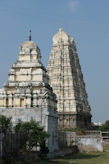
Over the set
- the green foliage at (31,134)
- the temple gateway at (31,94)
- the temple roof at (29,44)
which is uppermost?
the temple roof at (29,44)

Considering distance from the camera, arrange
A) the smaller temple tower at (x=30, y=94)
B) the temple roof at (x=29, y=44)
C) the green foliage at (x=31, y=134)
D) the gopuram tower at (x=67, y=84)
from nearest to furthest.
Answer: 1. the green foliage at (x=31, y=134)
2. the smaller temple tower at (x=30, y=94)
3. the temple roof at (x=29, y=44)
4. the gopuram tower at (x=67, y=84)

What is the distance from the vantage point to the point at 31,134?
89.6 feet

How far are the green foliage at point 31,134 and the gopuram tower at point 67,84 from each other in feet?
146

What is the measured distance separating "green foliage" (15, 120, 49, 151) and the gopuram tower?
44.5 meters

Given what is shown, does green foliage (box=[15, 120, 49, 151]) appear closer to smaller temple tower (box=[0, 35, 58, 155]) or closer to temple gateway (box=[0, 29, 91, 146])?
smaller temple tower (box=[0, 35, 58, 155])

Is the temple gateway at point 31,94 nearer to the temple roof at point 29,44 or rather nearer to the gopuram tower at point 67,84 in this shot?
the temple roof at point 29,44

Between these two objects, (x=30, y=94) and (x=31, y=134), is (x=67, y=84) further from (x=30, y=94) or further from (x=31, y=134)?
(x=31, y=134)

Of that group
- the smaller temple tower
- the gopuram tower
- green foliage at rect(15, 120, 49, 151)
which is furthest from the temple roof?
the gopuram tower

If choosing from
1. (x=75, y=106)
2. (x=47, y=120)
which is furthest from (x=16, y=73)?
(x=75, y=106)

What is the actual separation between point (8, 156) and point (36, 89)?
9965 millimetres

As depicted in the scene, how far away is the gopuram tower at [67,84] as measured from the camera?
72.5 metres

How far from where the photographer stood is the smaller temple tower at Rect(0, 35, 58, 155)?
101ft

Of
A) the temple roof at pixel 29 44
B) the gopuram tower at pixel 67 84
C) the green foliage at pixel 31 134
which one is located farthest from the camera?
the gopuram tower at pixel 67 84

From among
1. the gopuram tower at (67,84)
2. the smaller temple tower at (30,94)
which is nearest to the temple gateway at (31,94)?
the smaller temple tower at (30,94)
